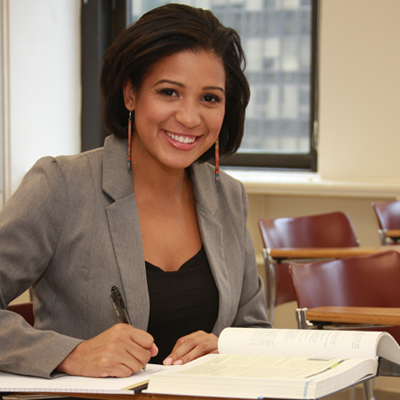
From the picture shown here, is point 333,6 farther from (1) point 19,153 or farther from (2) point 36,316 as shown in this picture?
(2) point 36,316

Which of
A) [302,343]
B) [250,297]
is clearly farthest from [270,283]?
[302,343]

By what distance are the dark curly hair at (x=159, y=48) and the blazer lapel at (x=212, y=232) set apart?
0.24m

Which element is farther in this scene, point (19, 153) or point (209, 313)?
point (19, 153)

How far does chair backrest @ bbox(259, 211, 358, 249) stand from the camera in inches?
112

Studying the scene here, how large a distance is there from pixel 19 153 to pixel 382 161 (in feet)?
7.13

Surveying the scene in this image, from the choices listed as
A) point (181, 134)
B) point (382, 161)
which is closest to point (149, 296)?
point (181, 134)

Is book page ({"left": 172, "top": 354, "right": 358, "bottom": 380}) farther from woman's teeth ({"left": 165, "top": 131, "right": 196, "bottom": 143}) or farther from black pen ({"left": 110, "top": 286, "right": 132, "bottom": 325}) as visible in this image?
woman's teeth ({"left": 165, "top": 131, "right": 196, "bottom": 143})

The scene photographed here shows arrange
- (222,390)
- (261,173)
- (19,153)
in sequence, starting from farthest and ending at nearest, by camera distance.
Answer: (261,173)
(19,153)
(222,390)

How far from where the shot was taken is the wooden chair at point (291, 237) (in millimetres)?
2727

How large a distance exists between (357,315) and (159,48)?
837 millimetres

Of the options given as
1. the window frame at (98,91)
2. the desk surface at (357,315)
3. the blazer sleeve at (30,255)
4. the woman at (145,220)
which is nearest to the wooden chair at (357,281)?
the desk surface at (357,315)

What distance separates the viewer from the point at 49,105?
3.48 m

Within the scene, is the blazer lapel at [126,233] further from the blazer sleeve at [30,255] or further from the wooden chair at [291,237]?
the wooden chair at [291,237]

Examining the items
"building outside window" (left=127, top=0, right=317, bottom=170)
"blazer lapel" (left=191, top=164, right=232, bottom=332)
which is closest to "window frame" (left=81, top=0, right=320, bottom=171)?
"building outside window" (left=127, top=0, right=317, bottom=170)
